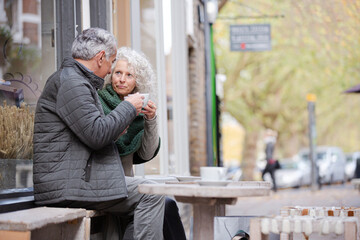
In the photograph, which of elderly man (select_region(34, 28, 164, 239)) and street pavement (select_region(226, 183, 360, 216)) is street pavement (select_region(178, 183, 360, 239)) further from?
elderly man (select_region(34, 28, 164, 239))

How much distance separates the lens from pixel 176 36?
8.02 meters

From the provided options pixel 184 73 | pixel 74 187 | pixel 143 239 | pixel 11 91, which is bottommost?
pixel 143 239

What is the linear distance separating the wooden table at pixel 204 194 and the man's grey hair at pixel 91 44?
3.21ft

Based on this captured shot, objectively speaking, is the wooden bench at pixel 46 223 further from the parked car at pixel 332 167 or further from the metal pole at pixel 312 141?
the parked car at pixel 332 167

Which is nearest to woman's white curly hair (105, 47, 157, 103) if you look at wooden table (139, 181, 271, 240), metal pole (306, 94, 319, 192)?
wooden table (139, 181, 271, 240)

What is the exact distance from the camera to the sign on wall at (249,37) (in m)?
11.3

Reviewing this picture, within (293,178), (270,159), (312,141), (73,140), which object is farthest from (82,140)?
(293,178)

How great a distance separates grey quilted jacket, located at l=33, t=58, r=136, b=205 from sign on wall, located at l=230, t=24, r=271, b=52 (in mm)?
8064

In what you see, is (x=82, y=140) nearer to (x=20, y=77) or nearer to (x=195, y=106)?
(x=20, y=77)

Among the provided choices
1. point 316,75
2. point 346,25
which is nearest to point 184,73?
point 346,25

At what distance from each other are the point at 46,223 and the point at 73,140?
0.64m

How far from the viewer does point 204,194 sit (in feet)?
9.64

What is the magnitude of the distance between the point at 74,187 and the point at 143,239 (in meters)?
0.57

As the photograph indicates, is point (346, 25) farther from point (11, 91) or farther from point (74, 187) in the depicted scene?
point (74, 187)
